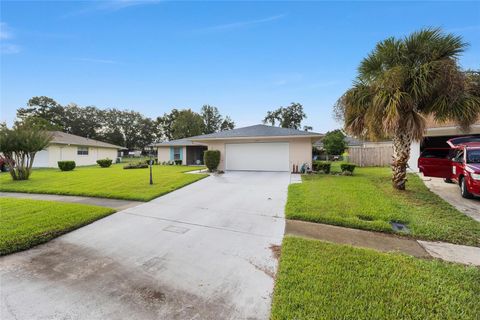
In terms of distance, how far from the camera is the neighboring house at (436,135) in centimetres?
1004

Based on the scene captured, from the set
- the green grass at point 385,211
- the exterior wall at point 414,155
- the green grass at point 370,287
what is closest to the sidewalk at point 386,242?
the green grass at point 385,211

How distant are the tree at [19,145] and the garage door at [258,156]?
11.1 m

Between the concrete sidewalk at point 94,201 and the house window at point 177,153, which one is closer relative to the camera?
the concrete sidewalk at point 94,201

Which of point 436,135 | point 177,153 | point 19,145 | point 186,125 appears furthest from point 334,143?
point 19,145

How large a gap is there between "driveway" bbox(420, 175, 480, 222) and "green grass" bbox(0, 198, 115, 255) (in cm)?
942

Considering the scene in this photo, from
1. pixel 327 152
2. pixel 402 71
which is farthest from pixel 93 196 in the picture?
pixel 327 152

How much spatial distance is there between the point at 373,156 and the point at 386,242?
16142mm

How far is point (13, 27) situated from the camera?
7410mm

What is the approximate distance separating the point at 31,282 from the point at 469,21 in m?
14.0

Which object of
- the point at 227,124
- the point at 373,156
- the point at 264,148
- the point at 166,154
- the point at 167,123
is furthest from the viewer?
the point at 227,124

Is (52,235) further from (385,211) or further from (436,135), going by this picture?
(436,135)

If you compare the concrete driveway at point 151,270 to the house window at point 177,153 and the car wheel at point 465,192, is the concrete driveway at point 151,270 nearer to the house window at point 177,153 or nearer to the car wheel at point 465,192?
the car wheel at point 465,192

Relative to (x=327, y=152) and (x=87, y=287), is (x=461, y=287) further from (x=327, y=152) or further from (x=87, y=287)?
(x=327, y=152)

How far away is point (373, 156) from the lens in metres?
17.3
